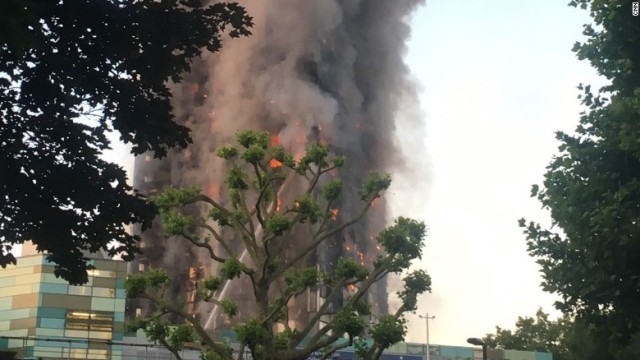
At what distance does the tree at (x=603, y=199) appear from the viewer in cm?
1994

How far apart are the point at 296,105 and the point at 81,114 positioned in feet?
277

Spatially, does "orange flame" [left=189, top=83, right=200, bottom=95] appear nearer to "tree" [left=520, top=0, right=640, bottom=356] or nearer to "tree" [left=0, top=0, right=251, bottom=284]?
"tree" [left=520, top=0, right=640, bottom=356]

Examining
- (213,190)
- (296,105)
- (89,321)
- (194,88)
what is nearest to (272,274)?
(89,321)

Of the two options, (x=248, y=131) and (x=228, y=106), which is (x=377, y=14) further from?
(x=248, y=131)

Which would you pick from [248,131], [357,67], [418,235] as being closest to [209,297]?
[248,131]

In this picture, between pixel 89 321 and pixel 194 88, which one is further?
pixel 194 88

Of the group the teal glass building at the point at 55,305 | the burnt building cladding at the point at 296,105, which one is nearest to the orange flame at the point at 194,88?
the burnt building cladding at the point at 296,105

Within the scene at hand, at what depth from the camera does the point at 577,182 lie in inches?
871

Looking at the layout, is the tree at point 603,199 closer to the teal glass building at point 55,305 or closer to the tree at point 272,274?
the tree at point 272,274

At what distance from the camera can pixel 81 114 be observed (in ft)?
Answer: 44.2

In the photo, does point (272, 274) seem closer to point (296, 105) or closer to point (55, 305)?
point (55, 305)

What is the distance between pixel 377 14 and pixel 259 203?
96.3 metres

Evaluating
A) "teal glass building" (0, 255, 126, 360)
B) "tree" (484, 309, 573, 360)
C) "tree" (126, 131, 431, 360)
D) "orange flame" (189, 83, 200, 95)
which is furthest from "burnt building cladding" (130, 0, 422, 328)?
"tree" (126, 131, 431, 360)

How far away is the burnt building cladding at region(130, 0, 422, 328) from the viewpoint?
97.6 metres
